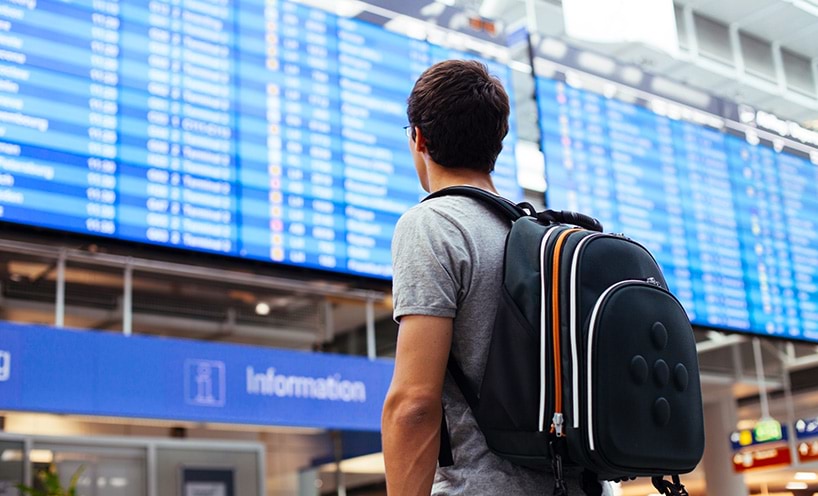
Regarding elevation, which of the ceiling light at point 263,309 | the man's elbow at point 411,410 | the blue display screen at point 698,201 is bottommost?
the man's elbow at point 411,410

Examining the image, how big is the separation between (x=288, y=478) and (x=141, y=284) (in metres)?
3.26

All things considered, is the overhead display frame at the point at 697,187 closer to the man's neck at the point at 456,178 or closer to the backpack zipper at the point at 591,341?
the man's neck at the point at 456,178

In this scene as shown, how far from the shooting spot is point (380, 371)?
580 cm

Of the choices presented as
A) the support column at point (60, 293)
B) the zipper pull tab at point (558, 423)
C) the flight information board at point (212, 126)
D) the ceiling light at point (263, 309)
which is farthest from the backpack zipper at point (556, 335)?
the ceiling light at point (263, 309)

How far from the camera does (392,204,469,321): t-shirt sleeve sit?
1427 millimetres

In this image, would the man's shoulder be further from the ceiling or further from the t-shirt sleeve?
the ceiling

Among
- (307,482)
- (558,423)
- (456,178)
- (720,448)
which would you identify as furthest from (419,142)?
(720,448)

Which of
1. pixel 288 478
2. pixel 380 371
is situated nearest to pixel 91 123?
pixel 380 371

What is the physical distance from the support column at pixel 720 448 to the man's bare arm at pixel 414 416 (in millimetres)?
9304

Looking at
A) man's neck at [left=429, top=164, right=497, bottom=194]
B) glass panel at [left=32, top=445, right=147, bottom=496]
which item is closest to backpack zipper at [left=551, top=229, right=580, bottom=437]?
man's neck at [left=429, top=164, right=497, bottom=194]

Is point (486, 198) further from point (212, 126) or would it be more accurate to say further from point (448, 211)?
point (212, 126)

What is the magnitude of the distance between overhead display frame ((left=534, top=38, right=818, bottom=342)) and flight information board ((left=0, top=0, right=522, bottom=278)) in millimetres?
870

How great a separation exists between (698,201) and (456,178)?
570 centimetres

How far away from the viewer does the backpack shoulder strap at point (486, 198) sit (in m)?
1.54
